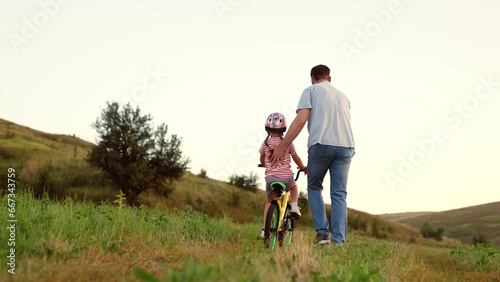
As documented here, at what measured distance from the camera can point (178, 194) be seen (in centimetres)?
2941

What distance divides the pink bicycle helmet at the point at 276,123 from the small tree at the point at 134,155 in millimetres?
19762

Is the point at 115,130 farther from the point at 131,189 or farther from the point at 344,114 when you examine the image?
the point at 344,114

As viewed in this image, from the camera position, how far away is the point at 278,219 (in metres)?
6.35

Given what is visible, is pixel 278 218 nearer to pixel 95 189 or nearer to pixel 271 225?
pixel 271 225

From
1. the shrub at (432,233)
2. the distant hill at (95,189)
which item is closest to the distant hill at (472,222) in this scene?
the shrub at (432,233)

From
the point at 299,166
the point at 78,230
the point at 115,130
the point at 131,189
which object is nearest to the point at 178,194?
the point at 131,189

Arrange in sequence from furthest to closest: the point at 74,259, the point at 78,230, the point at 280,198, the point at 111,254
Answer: the point at 280,198 → the point at 78,230 → the point at 111,254 → the point at 74,259

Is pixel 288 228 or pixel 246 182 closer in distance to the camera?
pixel 288 228

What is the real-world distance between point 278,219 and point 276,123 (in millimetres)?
1468

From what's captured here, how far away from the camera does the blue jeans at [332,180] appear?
7.26 metres

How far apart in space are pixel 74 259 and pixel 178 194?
84.3ft

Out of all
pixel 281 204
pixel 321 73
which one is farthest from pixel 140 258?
pixel 321 73

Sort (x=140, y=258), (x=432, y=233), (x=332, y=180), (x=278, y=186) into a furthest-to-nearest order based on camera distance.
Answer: (x=432, y=233) → (x=332, y=180) → (x=278, y=186) → (x=140, y=258)

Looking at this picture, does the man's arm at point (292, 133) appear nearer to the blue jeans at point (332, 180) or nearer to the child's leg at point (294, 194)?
the blue jeans at point (332, 180)
